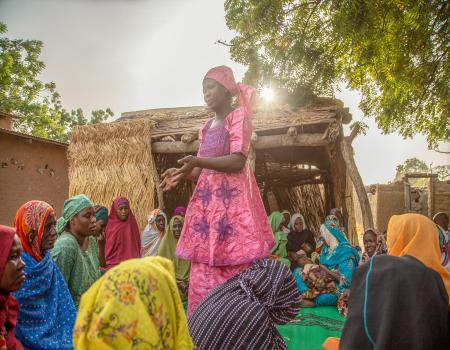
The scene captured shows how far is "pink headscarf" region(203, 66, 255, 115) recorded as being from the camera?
2.84 meters

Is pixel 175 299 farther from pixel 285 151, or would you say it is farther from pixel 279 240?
pixel 285 151

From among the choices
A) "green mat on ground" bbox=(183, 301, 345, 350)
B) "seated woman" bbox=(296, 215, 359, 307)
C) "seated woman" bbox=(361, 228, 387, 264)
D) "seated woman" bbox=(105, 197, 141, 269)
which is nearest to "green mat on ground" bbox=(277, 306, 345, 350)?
"green mat on ground" bbox=(183, 301, 345, 350)

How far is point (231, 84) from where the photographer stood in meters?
2.90

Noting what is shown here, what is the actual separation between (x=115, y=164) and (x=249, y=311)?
19.3 ft

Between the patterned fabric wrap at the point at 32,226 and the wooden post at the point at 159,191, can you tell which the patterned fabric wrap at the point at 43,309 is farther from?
the wooden post at the point at 159,191

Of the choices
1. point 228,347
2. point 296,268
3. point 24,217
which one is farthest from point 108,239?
point 228,347

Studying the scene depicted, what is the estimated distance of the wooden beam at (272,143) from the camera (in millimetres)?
6691

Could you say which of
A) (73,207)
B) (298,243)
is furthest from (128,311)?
(298,243)

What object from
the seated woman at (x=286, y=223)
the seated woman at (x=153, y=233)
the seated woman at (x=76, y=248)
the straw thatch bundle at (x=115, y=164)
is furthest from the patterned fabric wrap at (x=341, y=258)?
the seated woman at (x=76, y=248)

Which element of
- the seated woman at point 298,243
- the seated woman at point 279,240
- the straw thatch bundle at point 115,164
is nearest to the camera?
the straw thatch bundle at point 115,164

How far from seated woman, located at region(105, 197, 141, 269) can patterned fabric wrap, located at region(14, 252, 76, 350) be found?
3543 mm

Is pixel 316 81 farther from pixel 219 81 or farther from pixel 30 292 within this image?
pixel 30 292

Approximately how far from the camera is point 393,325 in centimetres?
151

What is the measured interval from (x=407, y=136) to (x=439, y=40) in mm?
2188
